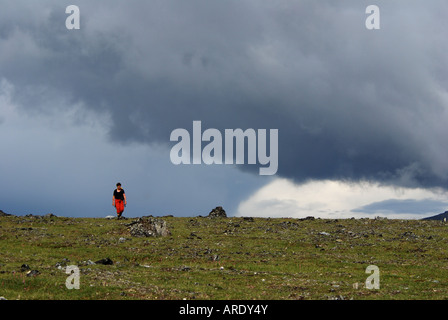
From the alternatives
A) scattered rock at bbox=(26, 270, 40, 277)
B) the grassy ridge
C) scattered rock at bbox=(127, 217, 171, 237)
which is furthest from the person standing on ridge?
scattered rock at bbox=(26, 270, 40, 277)

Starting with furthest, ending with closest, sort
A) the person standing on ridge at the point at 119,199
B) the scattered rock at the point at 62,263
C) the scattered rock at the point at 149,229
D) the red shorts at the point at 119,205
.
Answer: the red shorts at the point at 119,205
the person standing on ridge at the point at 119,199
the scattered rock at the point at 149,229
the scattered rock at the point at 62,263

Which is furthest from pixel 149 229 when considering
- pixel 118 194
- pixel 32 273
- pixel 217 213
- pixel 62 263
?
pixel 217 213

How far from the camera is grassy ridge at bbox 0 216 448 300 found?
74.2ft

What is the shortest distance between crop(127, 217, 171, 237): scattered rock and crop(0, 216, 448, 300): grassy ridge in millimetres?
929

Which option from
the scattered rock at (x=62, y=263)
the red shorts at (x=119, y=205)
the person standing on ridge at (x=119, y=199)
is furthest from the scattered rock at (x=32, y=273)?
the red shorts at (x=119, y=205)

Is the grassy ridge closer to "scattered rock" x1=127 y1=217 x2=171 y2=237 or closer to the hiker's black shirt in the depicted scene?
"scattered rock" x1=127 y1=217 x2=171 y2=237

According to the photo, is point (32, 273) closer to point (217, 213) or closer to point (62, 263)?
point (62, 263)

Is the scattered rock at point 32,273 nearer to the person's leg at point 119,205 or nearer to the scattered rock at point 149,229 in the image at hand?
the scattered rock at point 149,229

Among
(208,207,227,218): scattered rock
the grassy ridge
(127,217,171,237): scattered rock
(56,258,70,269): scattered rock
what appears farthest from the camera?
(208,207,227,218): scattered rock

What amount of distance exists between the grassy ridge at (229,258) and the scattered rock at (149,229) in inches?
36.6

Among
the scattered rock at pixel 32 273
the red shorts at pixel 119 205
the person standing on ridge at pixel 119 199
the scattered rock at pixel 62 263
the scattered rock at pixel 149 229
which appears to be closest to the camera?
the scattered rock at pixel 32 273

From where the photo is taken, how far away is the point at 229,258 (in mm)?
34906

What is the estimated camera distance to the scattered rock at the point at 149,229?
44875 millimetres

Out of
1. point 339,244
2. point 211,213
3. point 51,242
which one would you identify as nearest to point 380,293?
point 339,244
